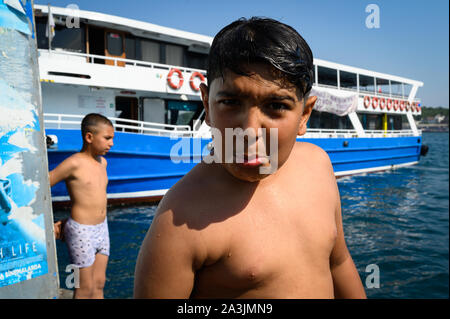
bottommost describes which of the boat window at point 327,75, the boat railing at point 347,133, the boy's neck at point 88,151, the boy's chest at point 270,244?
the boy's chest at point 270,244

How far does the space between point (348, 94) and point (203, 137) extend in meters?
8.20

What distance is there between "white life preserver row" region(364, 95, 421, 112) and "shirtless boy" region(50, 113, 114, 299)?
1493 cm

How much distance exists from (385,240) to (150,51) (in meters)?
8.86

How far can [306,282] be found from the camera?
35.7 inches

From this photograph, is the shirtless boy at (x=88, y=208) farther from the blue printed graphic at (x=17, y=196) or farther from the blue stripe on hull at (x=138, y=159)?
the blue stripe on hull at (x=138, y=159)

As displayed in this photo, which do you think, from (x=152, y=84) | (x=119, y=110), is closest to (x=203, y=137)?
(x=152, y=84)

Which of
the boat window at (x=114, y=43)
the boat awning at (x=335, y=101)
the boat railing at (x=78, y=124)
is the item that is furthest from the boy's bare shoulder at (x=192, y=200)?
the boat awning at (x=335, y=101)

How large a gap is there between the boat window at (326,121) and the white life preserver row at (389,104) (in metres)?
1.34

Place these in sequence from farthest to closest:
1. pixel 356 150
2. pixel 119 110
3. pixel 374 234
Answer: pixel 356 150, pixel 119 110, pixel 374 234

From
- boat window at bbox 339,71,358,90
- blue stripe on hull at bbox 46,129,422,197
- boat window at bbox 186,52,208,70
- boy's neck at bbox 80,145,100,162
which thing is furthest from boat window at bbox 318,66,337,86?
boy's neck at bbox 80,145,100,162

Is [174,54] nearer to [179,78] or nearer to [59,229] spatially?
[179,78]

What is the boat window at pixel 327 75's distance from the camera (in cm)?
1458

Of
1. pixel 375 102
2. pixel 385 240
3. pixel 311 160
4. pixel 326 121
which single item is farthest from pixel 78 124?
pixel 375 102

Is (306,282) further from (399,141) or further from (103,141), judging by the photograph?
(399,141)
